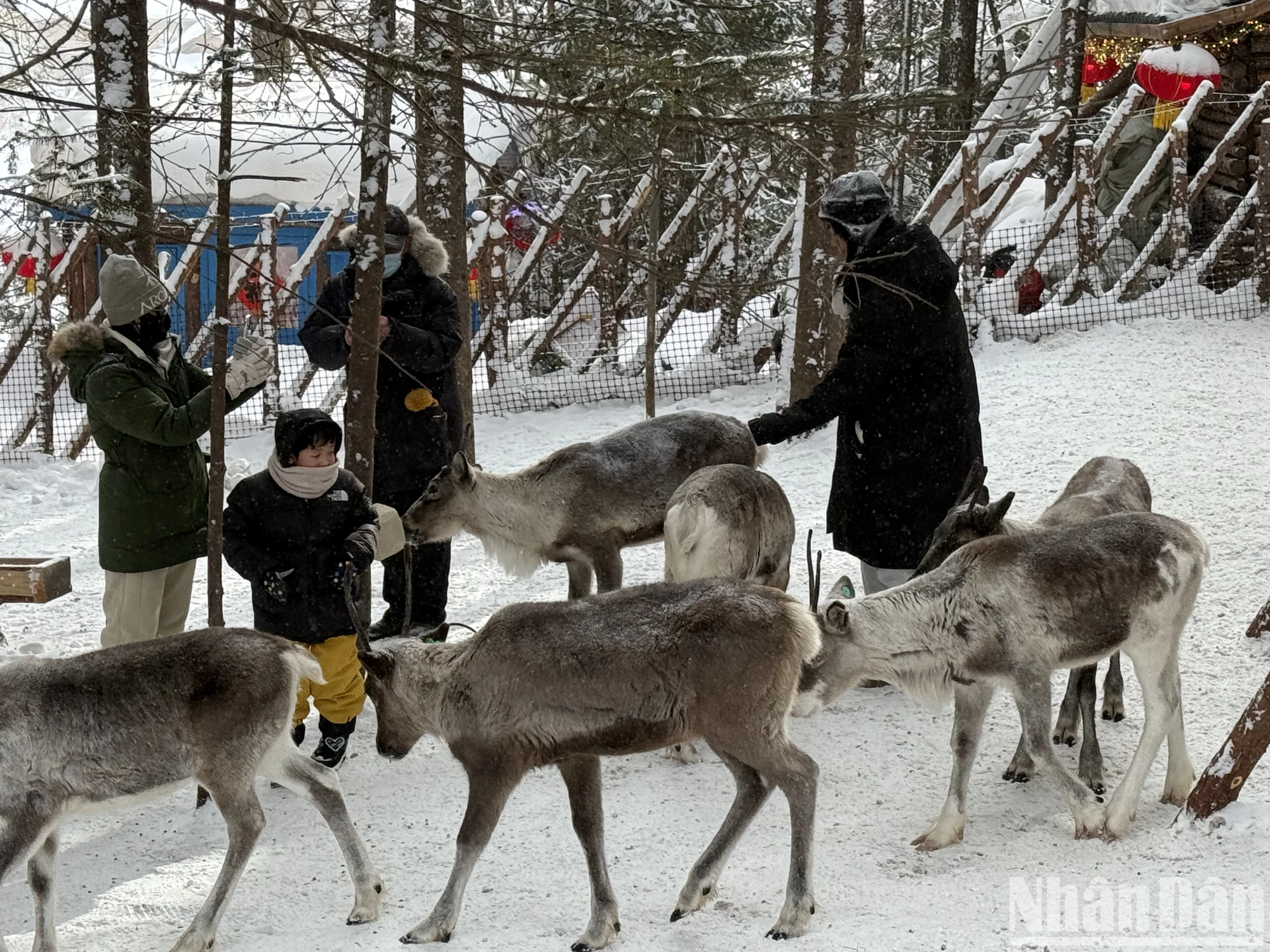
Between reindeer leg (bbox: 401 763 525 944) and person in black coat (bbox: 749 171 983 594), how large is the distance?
226 centimetres

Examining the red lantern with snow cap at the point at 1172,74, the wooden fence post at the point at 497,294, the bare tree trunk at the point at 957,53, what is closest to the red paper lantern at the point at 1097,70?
the bare tree trunk at the point at 957,53

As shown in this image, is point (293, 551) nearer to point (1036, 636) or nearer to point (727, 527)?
point (727, 527)

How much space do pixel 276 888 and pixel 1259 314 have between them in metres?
10.3

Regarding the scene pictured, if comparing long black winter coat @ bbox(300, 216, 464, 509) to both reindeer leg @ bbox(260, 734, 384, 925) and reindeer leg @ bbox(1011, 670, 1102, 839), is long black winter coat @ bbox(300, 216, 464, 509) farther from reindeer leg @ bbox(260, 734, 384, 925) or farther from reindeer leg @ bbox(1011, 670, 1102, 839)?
reindeer leg @ bbox(1011, 670, 1102, 839)

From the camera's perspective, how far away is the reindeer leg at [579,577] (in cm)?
673

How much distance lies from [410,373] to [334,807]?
8.51 feet

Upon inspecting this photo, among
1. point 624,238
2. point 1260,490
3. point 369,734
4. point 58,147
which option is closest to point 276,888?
point 369,734

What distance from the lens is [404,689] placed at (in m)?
4.56

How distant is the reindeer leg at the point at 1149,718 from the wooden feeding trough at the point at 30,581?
469 centimetres

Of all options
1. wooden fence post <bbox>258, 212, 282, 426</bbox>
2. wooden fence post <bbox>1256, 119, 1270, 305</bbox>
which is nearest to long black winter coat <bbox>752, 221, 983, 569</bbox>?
wooden fence post <bbox>258, 212, 282, 426</bbox>

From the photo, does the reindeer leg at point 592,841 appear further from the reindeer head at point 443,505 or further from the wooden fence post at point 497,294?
the wooden fence post at point 497,294

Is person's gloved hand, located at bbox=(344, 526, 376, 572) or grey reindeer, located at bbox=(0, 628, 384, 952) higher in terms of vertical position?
person's gloved hand, located at bbox=(344, 526, 376, 572)

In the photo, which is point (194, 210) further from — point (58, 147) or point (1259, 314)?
point (1259, 314)

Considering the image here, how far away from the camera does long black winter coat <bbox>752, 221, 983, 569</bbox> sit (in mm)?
5980
